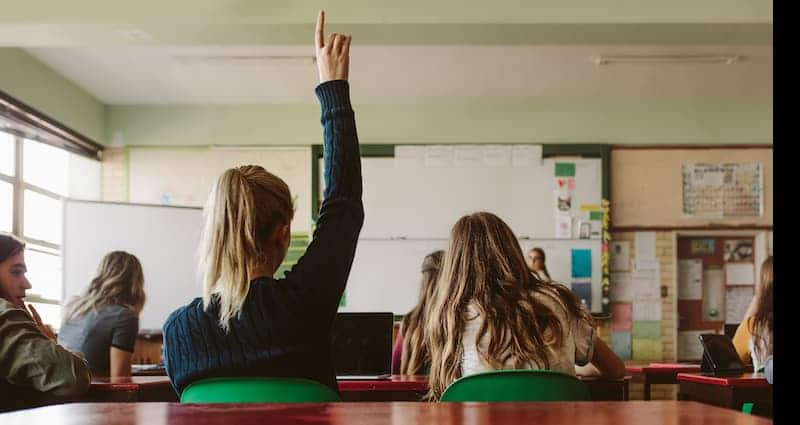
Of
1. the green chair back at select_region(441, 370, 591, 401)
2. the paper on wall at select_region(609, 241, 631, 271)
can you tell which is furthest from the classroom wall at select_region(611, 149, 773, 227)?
the green chair back at select_region(441, 370, 591, 401)

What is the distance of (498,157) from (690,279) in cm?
214

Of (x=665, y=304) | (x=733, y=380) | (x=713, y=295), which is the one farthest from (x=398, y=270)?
(x=733, y=380)

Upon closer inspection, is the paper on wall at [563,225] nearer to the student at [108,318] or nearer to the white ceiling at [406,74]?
the white ceiling at [406,74]

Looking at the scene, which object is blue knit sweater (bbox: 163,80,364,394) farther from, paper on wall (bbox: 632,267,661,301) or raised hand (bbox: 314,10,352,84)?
paper on wall (bbox: 632,267,661,301)

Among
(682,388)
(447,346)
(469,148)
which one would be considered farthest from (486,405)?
(469,148)

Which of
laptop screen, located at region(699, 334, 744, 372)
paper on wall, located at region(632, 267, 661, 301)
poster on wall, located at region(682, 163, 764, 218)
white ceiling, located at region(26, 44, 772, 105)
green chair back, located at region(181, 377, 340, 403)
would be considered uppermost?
white ceiling, located at region(26, 44, 772, 105)

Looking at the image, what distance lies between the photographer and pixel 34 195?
693 cm

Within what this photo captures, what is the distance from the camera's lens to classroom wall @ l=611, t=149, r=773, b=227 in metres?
8.16

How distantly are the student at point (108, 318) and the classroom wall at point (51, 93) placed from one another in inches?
85.3

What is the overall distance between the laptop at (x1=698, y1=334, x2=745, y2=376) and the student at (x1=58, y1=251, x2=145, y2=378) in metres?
2.87

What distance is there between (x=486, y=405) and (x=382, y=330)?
2.84 metres

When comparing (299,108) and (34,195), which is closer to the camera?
(34,195)

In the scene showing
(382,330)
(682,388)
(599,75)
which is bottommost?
(682,388)
